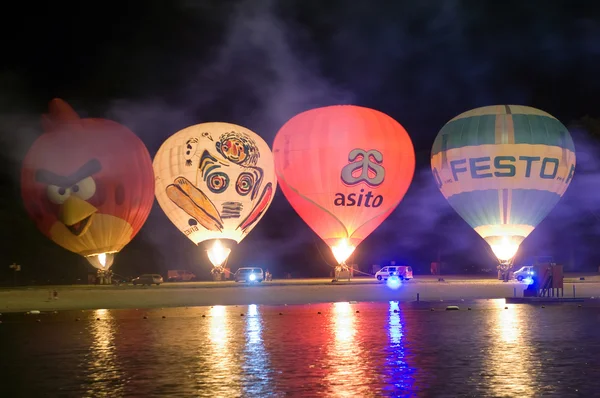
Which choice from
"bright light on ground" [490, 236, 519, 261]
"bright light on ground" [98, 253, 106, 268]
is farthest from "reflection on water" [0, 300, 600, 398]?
"bright light on ground" [98, 253, 106, 268]

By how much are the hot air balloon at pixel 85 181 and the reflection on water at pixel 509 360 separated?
3301 cm

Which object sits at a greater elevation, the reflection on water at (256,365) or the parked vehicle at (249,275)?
the parked vehicle at (249,275)

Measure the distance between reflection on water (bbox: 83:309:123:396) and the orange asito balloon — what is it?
1235 inches

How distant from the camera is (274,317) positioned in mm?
25734

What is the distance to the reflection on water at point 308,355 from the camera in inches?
498

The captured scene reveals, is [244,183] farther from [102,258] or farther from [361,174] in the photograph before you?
[102,258]

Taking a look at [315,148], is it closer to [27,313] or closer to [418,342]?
[27,313]

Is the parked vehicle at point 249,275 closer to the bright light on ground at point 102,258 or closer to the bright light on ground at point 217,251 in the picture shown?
the bright light on ground at point 217,251

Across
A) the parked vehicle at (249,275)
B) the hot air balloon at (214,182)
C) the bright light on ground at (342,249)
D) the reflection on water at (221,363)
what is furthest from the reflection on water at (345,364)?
the parked vehicle at (249,275)

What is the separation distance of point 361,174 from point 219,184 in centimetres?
922

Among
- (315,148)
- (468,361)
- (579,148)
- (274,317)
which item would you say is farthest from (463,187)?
(468,361)

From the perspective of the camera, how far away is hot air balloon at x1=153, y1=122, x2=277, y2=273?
187 ft

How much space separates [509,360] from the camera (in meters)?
15.1


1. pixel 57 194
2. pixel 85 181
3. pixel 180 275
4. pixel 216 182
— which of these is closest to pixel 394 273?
pixel 216 182
